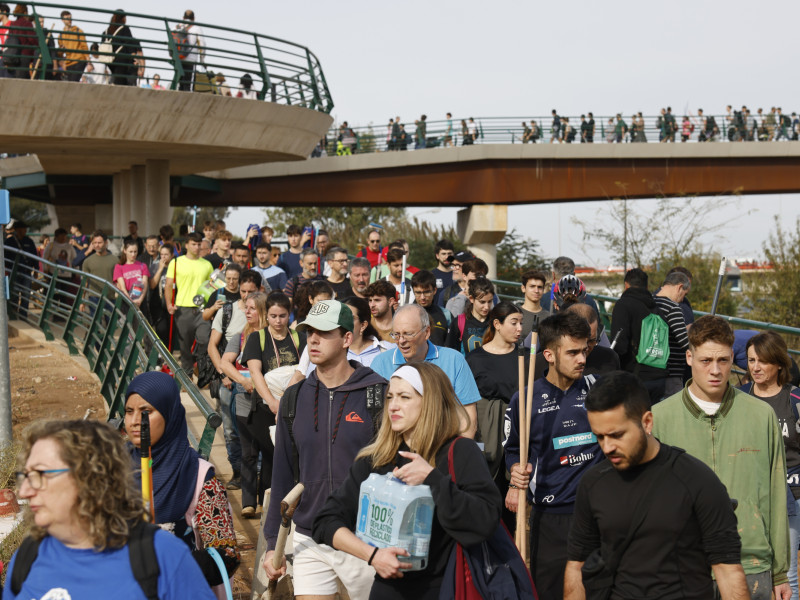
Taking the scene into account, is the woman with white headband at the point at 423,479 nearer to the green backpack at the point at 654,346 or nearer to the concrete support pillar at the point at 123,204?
the green backpack at the point at 654,346

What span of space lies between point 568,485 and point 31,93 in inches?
705

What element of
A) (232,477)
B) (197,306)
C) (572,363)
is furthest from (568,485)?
(197,306)

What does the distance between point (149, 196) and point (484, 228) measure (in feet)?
43.8

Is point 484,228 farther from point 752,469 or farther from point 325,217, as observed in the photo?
point 752,469

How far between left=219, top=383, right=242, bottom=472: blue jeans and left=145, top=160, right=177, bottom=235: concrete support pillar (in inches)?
726

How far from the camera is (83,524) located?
3.06m

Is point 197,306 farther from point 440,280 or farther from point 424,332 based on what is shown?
point 424,332

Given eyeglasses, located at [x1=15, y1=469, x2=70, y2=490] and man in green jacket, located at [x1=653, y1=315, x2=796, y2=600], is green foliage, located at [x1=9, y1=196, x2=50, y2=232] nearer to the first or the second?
man in green jacket, located at [x1=653, y1=315, x2=796, y2=600]

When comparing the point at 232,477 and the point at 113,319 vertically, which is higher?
the point at 113,319

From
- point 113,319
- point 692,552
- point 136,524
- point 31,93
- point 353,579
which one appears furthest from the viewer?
point 31,93

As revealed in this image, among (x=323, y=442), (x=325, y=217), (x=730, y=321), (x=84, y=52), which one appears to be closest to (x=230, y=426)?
(x=323, y=442)

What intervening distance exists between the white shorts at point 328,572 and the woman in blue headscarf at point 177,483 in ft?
2.46

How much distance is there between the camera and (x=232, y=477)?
9547 mm

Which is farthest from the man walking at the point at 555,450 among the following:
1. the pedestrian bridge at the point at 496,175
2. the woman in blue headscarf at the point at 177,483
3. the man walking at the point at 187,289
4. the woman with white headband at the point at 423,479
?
the pedestrian bridge at the point at 496,175
